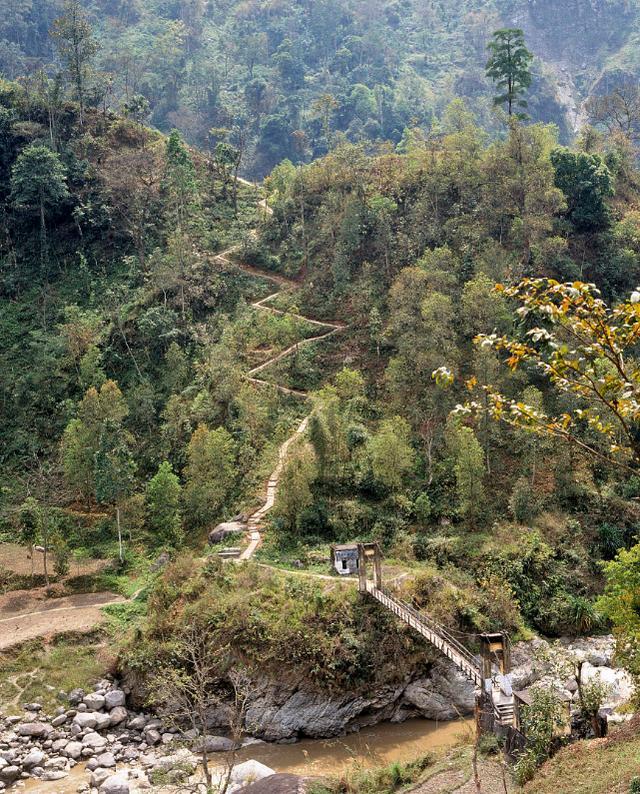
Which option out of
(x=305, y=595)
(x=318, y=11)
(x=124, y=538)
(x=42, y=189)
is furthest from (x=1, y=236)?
(x=318, y=11)

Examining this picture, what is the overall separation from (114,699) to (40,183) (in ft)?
98.7

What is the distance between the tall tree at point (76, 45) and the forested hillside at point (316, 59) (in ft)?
42.6

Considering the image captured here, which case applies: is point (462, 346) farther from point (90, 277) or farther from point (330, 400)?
point (90, 277)

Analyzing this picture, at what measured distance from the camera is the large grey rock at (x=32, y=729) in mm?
22047

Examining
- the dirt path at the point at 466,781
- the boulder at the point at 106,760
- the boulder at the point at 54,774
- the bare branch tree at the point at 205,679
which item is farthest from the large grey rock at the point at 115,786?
the dirt path at the point at 466,781

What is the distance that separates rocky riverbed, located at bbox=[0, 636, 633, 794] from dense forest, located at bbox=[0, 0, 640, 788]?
2.50ft

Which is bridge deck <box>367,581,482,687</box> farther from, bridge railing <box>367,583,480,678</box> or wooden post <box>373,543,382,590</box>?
wooden post <box>373,543,382,590</box>

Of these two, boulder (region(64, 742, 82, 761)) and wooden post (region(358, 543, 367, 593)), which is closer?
boulder (region(64, 742, 82, 761))

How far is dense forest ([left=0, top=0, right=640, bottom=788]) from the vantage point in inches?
968

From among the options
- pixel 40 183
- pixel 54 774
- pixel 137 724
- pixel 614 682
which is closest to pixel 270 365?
pixel 40 183

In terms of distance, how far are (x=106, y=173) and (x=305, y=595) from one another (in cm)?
3133

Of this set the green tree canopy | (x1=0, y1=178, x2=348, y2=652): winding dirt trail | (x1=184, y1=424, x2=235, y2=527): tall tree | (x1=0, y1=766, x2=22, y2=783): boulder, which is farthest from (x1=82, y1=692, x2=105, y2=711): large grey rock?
the green tree canopy

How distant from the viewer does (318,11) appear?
92.8 metres

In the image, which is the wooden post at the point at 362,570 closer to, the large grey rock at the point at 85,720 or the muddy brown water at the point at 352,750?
the muddy brown water at the point at 352,750
